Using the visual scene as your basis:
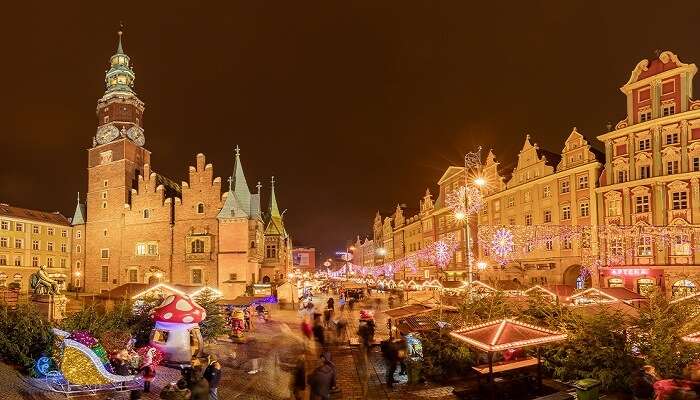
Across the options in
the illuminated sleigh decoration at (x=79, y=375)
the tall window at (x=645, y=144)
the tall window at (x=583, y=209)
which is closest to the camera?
the illuminated sleigh decoration at (x=79, y=375)

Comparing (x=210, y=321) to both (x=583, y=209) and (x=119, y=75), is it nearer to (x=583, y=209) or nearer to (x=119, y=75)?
(x=583, y=209)

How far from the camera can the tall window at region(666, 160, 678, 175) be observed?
38156 millimetres

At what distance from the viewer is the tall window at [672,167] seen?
38.2 metres

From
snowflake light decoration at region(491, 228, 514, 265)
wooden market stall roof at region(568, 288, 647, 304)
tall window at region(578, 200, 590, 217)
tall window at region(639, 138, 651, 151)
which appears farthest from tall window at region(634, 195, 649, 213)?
wooden market stall roof at region(568, 288, 647, 304)

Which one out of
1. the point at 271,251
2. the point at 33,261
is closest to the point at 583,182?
the point at 271,251

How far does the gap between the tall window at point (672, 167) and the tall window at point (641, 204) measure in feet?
7.94

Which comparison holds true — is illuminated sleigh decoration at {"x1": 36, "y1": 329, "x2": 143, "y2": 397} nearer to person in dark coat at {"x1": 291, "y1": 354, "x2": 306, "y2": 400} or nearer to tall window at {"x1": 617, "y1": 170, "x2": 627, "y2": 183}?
person in dark coat at {"x1": 291, "y1": 354, "x2": 306, "y2": 400}

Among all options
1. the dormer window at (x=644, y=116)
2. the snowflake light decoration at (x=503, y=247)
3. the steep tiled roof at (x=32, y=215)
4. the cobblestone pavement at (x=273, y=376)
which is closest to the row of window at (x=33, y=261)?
the steep tiled roof at (x=32, y=215)

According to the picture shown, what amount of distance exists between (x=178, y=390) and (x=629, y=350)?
12.3 m

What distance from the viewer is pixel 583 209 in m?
44.8

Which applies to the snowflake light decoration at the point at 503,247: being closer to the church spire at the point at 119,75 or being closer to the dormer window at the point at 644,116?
the dormer window at the point at 644,116

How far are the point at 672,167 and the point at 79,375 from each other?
132ft

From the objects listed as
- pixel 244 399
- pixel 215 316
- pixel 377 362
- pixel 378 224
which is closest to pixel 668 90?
pixel 377 362

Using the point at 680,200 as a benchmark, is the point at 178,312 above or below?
below
